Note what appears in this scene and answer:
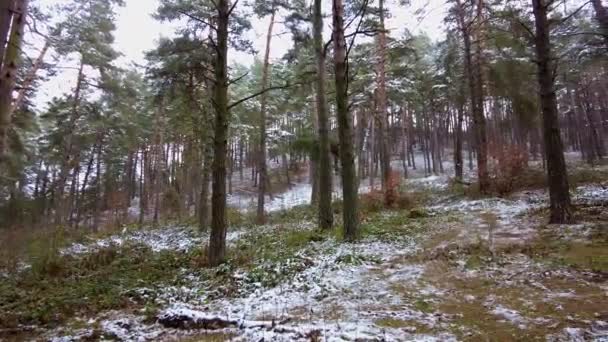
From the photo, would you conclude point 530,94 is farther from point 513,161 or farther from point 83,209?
point 83,209

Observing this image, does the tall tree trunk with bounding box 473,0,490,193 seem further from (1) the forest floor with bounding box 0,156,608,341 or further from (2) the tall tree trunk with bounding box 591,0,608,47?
(1) the forest floor with bounding box 0,156,608,341

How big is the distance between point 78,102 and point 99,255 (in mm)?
14731

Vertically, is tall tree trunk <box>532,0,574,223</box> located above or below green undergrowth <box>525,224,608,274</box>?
above

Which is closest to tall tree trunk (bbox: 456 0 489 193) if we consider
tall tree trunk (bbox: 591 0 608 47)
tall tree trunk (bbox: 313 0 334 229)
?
tall tree trunk (bbox: 591 0 608 47)

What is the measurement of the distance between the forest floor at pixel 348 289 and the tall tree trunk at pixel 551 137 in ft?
1.66

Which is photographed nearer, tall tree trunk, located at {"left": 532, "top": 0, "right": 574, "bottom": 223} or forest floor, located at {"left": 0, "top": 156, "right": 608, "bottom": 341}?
forest floor, located at {"left": 0, "top": 156, "right": 608, "bottom": 341}

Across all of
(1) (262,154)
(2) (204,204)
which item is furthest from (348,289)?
(1) (262,154)

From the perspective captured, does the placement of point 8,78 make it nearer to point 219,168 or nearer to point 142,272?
point 219,168

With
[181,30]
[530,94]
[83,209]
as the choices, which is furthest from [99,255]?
[83,209]

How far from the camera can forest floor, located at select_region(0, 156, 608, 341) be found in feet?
13.1

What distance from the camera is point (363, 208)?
46.8 feet

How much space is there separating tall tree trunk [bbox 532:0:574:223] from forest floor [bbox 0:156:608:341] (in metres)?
0.51

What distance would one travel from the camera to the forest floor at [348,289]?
400cm

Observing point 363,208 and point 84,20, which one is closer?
point 363,208
